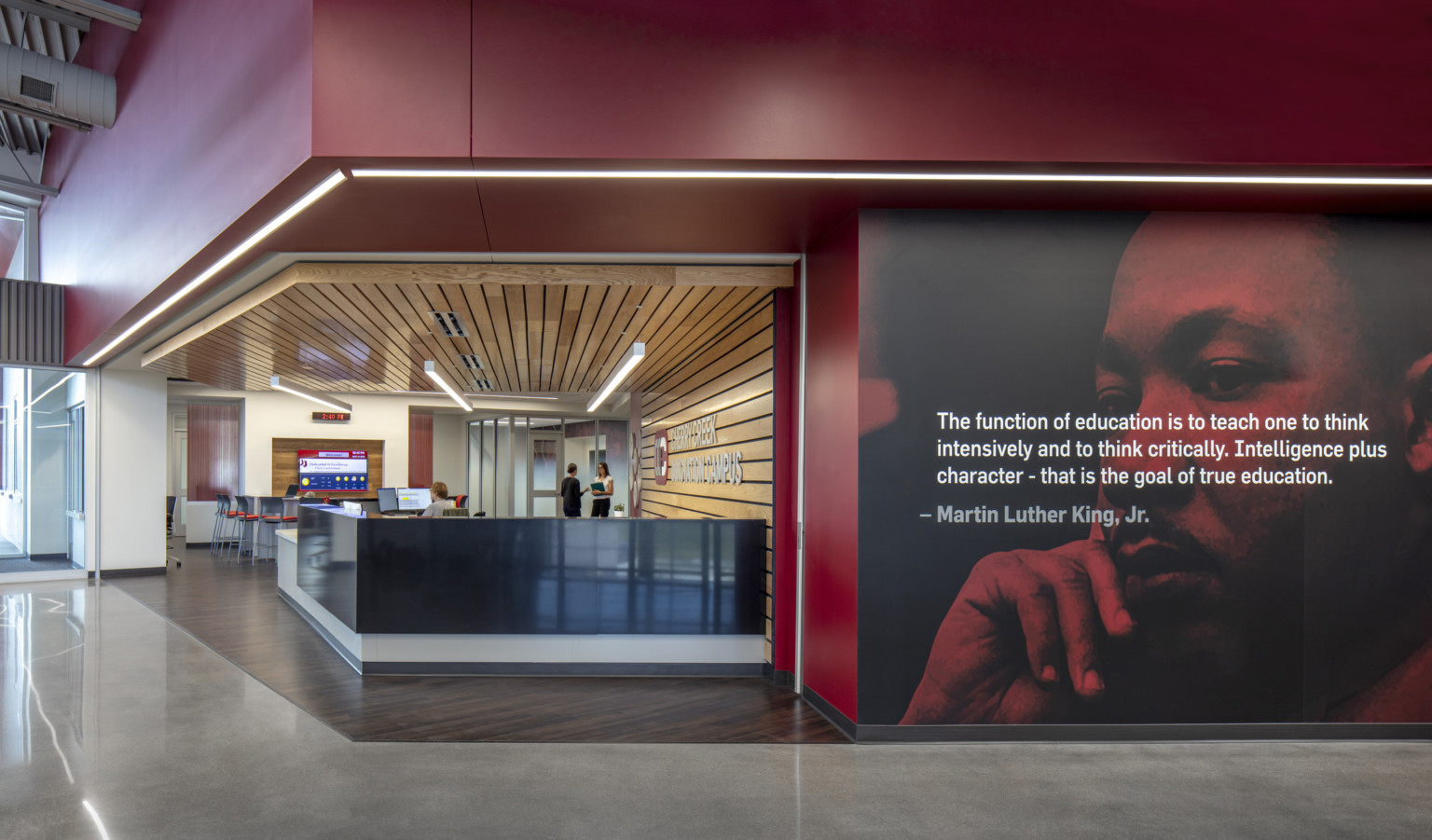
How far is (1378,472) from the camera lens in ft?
13.9

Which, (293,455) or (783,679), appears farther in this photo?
(293,455)

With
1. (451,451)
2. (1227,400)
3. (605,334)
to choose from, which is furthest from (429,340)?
(451,451)

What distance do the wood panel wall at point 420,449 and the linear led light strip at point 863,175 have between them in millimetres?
13111

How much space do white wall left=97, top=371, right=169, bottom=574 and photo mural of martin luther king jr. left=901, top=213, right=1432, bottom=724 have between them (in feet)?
37.1

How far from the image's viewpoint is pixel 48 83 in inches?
→ 305

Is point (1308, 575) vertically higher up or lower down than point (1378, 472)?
lower down

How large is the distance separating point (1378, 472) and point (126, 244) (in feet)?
30.6

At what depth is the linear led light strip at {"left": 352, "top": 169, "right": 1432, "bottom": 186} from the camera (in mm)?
3756

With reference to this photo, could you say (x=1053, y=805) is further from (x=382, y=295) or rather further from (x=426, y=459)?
(x=426, y=459)

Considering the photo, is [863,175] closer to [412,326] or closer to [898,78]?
[898,78]

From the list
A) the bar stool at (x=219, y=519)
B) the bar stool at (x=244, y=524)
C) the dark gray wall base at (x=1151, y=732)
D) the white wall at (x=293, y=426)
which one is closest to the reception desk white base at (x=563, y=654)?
the dark gray wall base at (x=1151, y=732)

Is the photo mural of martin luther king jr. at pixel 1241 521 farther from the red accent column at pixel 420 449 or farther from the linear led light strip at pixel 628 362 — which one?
the red accent column at pixel 420 449

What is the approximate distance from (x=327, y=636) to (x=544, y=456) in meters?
11.2

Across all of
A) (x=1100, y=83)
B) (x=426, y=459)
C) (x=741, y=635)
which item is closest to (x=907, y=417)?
(x=1100, y=83)
